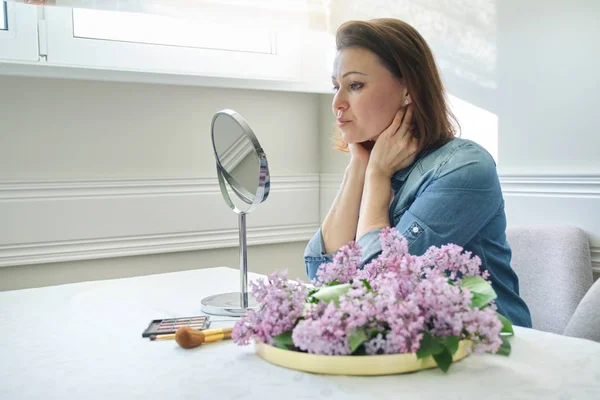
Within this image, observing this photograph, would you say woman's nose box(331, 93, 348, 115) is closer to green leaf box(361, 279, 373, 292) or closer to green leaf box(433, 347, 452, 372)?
green leaf box(361, 279, 373, 292)

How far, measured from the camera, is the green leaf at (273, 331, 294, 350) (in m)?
0.93

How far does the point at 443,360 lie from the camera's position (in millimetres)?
875

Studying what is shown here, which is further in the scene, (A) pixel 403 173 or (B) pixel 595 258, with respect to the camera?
(B) pixel 595 258

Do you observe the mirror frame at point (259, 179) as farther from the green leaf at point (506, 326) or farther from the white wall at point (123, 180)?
the white wall at point (123, 180)

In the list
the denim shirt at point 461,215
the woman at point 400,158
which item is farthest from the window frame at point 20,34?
the denim shirt at point 461,215

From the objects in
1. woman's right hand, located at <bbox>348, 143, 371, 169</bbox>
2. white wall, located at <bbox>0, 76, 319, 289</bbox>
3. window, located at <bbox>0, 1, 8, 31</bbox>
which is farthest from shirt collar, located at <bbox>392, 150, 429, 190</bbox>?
window, located at <bbox>0, 1, 8, 31</bbox>

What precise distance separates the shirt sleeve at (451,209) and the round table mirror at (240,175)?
1.04 ft

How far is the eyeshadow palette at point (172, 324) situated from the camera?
1.19 m

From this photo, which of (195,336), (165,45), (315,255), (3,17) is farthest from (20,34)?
(195,336)

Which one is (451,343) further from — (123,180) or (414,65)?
(123,180)

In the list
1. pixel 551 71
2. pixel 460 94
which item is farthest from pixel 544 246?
pixel 460 94

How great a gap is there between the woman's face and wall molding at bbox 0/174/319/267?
39.6 inches

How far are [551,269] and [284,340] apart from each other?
114 cm

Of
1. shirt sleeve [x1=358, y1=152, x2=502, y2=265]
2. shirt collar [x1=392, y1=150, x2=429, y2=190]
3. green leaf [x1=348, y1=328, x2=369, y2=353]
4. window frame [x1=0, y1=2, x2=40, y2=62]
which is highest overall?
window frame [x1=0, y1=2, x2=40, y2=62]
